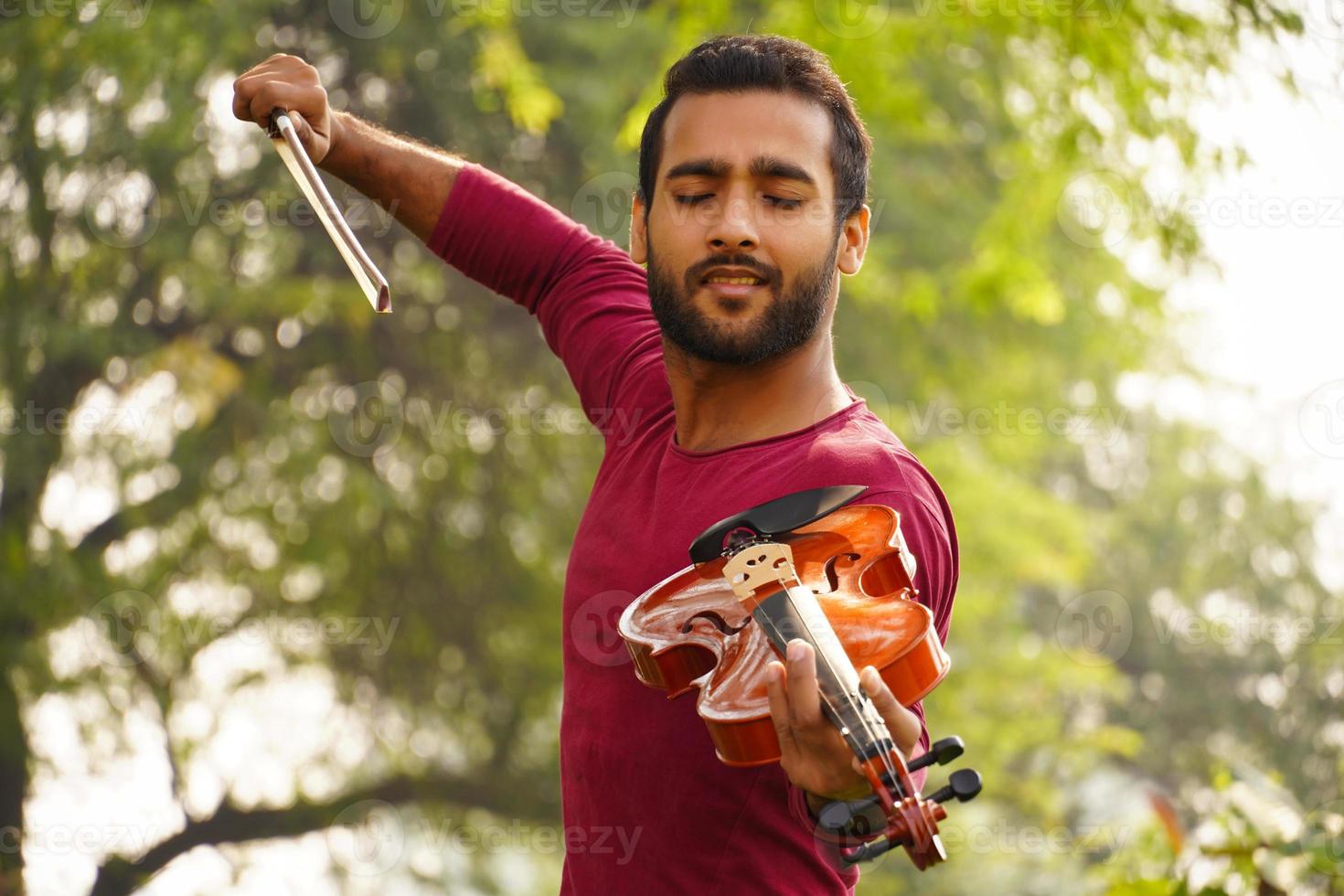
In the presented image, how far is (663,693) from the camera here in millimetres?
2152

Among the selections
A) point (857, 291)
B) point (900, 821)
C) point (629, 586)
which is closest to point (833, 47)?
point (857, 291)

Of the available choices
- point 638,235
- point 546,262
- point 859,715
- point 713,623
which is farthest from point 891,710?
point 546,262

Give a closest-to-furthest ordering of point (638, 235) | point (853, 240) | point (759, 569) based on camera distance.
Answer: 1. point (759, 569)
2. point (853, 240)
3. point (638, 235)

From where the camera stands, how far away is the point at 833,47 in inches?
251

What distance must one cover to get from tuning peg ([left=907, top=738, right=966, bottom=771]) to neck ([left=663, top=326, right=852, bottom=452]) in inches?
28.6

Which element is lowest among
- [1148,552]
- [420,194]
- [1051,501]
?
[1148,552]

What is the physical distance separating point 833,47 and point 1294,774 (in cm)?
1729

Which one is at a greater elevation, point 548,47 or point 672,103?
point 548,47

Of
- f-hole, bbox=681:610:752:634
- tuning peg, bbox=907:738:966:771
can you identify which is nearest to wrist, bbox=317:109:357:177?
f-hole, bbox=681:610:752:634

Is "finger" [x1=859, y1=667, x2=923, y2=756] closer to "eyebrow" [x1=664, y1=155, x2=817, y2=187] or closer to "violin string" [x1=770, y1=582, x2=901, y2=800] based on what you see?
"violin string" [x1=770, y1=582, x2=901, y2=800]

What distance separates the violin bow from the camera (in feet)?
8.23

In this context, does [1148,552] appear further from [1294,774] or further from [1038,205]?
[1038,205]

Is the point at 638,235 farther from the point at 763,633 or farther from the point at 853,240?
the point at 763,633

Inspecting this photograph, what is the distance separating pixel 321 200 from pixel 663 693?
1.12m
